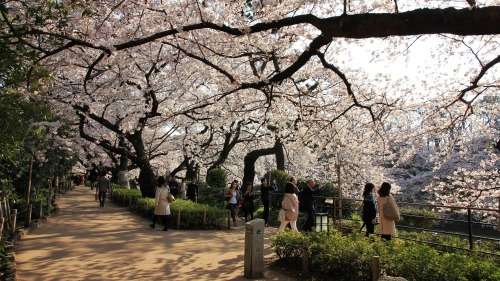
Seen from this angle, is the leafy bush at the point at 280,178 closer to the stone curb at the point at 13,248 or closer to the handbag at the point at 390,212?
the stone curb at the point at 13,248

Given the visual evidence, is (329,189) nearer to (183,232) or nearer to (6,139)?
(183,232)

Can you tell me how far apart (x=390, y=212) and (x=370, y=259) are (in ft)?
6.38

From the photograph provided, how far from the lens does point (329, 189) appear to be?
61.5 ft

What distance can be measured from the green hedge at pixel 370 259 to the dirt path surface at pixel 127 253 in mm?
668

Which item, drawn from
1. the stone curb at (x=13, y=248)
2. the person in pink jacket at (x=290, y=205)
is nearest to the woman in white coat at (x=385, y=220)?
the person in pink jacket at (x=290, y=205)

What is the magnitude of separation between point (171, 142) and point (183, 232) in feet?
67.4

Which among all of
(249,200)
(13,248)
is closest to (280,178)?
(249,200)

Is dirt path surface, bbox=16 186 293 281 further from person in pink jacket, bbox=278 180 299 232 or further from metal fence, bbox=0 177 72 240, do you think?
person in pink jacket, bbox=278 180 299 232

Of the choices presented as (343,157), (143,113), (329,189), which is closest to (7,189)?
(143,113)

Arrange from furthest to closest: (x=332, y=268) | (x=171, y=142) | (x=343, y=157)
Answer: (x=171, y=142) → (x=343, y=157) → (x=332, y=268)

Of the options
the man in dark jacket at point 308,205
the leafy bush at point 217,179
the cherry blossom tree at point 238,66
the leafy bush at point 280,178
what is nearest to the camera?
the cherry blossom tree at point 238,66

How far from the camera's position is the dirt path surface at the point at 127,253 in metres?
7.00

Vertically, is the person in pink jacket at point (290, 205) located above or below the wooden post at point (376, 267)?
above

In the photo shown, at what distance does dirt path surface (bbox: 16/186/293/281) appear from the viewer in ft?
23.0
